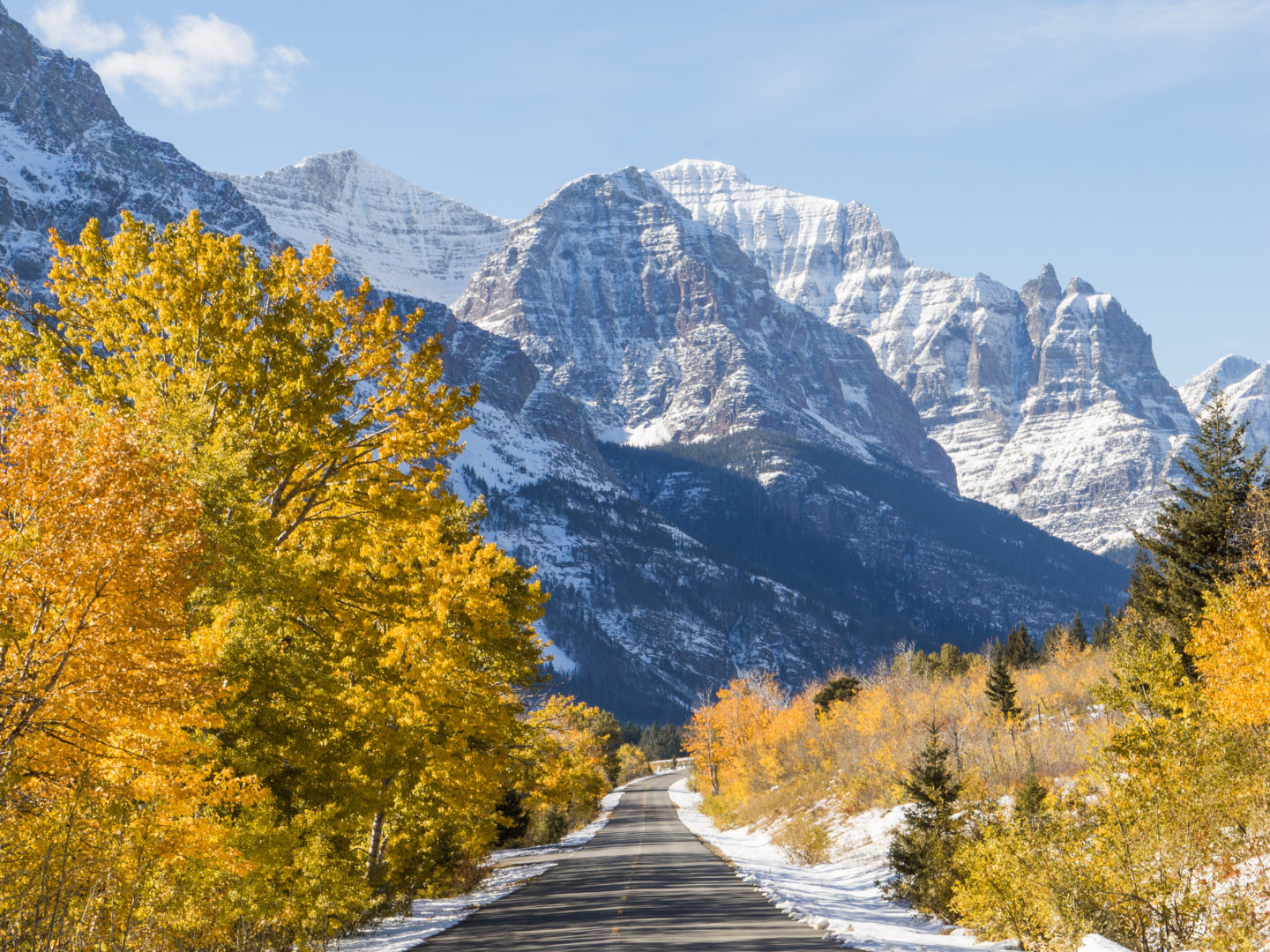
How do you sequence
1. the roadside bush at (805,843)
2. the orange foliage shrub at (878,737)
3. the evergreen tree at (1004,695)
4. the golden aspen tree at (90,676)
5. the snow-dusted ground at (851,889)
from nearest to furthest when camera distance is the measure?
the golden aspen tree at (90,676)
the snow-dusted ground at (851,889)
the roadside bush at (805,843)
the orange foliage shrub at (878,737)
the evergreen tree at (1004,695)

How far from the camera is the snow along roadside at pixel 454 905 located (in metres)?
18.5

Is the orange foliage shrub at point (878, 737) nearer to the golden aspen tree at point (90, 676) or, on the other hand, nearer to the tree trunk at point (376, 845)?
the tree trunk at point (376, 845)

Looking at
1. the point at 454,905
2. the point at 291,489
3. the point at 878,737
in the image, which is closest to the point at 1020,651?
the point at 878,737

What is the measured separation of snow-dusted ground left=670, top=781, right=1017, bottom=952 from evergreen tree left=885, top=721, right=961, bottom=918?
0.56 metres

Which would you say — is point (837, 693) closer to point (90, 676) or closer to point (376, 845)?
point (376, 845)

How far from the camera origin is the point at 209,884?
12273 millimetres

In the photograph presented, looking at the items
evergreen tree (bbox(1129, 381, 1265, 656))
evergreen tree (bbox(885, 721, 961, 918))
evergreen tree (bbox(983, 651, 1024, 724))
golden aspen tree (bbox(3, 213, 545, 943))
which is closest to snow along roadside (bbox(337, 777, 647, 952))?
golden aspen tree (bbox(3, 213, 545, 943))

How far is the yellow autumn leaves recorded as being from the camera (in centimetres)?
1002

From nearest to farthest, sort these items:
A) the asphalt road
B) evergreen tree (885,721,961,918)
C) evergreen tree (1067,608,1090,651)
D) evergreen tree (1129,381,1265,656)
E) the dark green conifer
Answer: the asphalt road < evergreen tree (885,721,961,918) < the dark green conifer < evergreen tree (1129,381,1265,656) < evergreen tree (1067,608,1090,651)

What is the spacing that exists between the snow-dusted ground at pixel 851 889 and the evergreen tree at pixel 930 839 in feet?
1.82

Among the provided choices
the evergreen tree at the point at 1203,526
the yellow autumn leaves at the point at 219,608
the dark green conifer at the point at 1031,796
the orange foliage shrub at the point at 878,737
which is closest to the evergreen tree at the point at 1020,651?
the orange foliage shrub at the point at 878,737

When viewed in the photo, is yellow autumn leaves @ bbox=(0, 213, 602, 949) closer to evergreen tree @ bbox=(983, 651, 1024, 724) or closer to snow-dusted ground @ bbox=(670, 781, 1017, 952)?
snow-dusted ground @ bbox=(670, 781, 1017, 952)

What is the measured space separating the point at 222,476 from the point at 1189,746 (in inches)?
697

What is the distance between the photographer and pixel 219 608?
12797 millimetres
